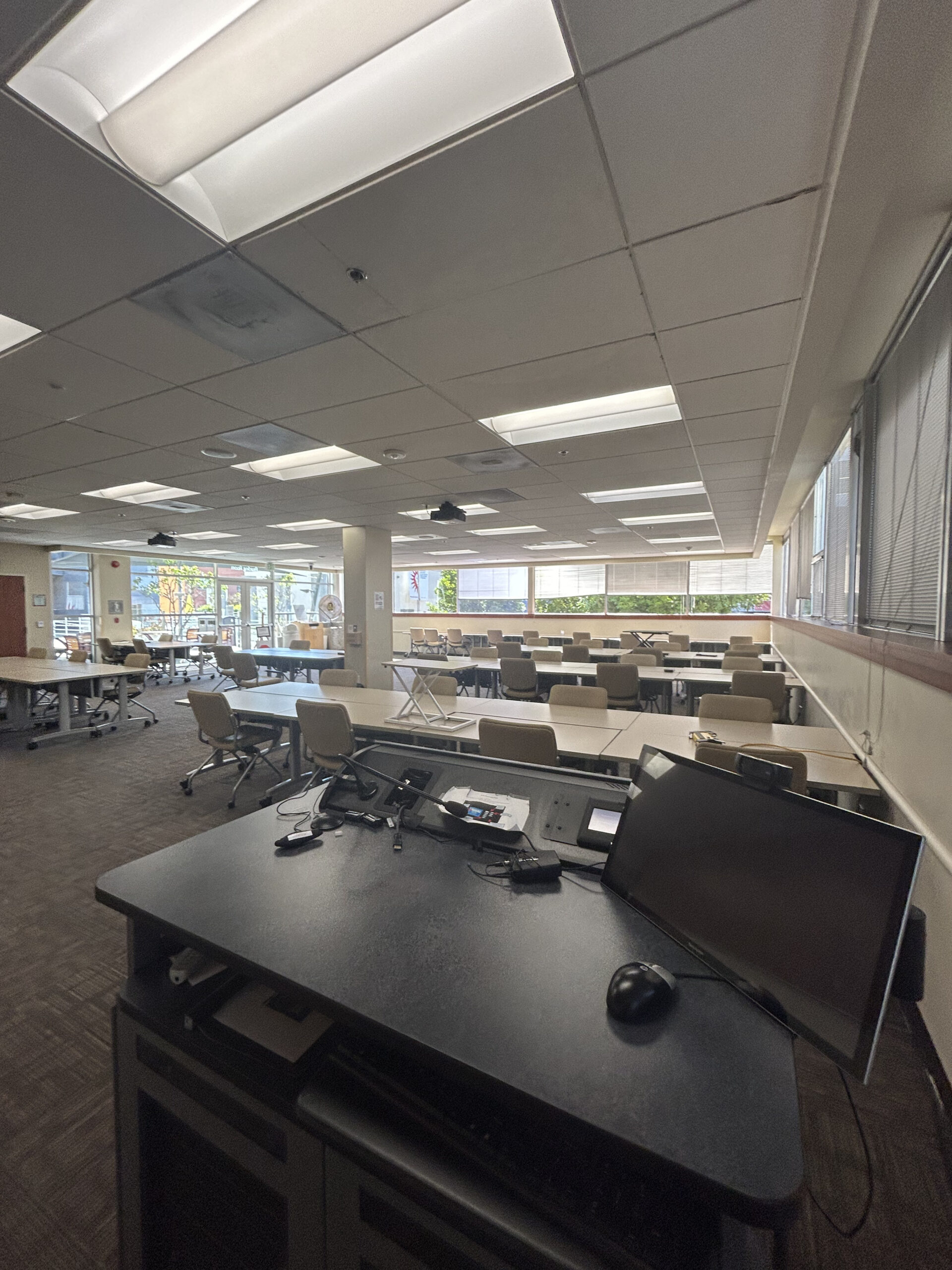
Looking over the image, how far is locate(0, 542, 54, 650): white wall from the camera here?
1007 cm

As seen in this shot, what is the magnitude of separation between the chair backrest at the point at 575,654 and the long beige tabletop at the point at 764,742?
3429mm

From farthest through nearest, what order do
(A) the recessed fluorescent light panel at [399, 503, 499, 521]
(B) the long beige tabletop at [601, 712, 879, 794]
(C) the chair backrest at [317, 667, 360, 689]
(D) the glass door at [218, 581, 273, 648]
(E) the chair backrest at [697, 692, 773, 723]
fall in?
(D) the glass door at [218, 581, 273, 648]
(A) the recessed fluorescent light panel at [399, 503, 499, 521]
(C) the chair backrest at [317, 667, 360, 689]
(E) the chair backrest at [697, 692, 773, 723]
(B) the long beige tabletop at [601, 712, 879, 794]

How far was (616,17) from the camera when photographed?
1149 millimetres

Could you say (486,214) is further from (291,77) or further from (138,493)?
(138,493)

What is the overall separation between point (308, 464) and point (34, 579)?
880 cm

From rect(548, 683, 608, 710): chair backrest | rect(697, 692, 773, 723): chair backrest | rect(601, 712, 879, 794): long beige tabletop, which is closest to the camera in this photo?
rect(601, 712, 879, 794): long beige tabletop

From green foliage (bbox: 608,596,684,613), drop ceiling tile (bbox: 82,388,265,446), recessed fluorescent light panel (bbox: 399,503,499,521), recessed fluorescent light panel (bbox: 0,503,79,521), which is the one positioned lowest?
green foliage (bbox: 608,596,684,613)

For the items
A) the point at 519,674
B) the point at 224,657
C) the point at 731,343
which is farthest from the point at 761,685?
the point at 224,657

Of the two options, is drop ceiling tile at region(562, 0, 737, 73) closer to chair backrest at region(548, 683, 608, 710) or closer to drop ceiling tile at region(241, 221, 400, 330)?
drop ceiling tile at region(241, 221, 400, 330)

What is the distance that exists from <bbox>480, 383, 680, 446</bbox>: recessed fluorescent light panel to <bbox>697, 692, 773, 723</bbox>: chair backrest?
1.89 metres

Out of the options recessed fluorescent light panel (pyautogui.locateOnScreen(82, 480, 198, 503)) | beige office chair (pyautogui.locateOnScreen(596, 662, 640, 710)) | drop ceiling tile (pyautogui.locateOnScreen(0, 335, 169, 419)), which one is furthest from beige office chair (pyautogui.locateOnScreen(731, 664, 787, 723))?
recessed fluorescent light panel (pyautogui.locateOnScreen(82, 480, 198, 503))

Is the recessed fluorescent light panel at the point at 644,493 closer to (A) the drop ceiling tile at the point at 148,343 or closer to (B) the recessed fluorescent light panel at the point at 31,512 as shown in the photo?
(A) the drop ceiling tile at the point at 148,343

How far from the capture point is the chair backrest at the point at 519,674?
20.0 ft

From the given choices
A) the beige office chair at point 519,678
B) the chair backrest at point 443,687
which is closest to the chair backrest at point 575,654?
the beige office chair at point 519,678
